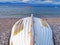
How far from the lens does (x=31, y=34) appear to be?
3.02 meters

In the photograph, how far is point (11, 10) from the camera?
173 inches

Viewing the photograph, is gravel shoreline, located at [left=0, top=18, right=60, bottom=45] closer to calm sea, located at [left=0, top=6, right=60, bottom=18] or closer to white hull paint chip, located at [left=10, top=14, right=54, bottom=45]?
calm sea, located at [left=0, top=6, right=60, bottom=18]

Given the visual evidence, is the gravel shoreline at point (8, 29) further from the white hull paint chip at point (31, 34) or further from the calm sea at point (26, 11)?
the white hull paint chip at point (31, 34)

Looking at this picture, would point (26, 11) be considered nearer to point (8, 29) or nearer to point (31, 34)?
point (8, 29)

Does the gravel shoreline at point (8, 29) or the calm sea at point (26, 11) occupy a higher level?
the calm sea at point (26, 11)

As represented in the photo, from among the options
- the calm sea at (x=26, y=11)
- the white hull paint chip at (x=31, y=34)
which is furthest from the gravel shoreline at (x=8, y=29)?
the white hull paint chip at (x=31, y=34)

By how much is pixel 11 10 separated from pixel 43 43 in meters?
1.44

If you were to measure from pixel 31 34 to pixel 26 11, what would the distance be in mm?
1433

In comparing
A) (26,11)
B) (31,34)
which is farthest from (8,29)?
(31,34)

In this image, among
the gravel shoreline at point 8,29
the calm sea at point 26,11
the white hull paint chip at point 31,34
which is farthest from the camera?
the calm sea at point 26,11

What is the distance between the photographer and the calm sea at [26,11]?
438 cm

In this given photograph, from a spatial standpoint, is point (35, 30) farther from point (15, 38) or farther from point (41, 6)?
point (41, 6)

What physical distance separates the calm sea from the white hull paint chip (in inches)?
37.9

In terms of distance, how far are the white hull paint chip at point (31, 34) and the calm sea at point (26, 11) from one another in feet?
3.16
